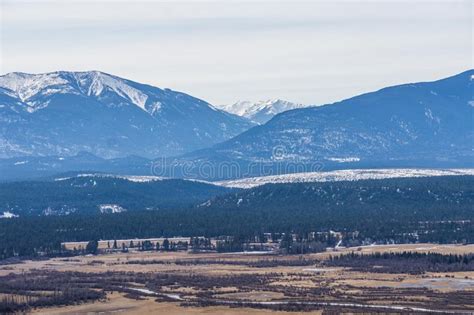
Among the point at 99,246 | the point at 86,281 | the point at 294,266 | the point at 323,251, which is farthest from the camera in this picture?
the point at 99,246

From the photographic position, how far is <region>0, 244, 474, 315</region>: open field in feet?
388

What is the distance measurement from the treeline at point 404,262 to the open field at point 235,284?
5.41 ft

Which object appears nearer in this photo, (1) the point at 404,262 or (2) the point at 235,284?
(2) the point at 235,284

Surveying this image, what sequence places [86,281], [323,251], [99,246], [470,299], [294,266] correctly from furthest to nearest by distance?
1. [99,246]
2. [323,251]
3. [294,266]
4. [86,281]
5. [470,299]

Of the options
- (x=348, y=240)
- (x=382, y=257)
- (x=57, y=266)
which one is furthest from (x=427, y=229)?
(x=57, y=266)

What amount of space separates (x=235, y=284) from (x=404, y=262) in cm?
2818

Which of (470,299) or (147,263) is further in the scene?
(147,263)

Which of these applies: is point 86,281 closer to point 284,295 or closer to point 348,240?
point 284,295

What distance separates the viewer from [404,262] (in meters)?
158

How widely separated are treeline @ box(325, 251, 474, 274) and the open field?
5.41 feet

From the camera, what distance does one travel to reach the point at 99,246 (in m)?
195

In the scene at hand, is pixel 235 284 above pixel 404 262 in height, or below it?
below

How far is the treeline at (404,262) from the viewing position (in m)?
151

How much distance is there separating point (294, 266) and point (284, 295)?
34.3 meters
